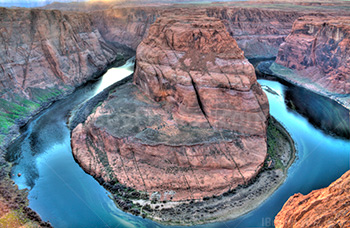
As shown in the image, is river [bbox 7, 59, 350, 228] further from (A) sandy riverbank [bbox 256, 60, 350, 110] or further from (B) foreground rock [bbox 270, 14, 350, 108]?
(B) foreground rock [bbox 270, 14, 350, 108]

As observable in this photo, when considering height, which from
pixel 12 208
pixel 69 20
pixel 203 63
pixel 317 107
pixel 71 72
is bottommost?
pixel 317 107

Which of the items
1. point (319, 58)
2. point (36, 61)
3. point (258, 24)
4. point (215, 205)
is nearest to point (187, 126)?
point (215, 205)

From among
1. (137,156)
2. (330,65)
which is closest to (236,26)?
(330,65)

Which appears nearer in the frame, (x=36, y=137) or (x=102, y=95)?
(x=36, y=137)

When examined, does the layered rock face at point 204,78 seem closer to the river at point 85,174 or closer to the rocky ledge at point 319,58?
the river at point 85,174

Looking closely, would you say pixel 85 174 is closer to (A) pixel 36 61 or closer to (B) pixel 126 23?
(A) pixel 36 61

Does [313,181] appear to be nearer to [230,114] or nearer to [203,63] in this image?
[230,114]
